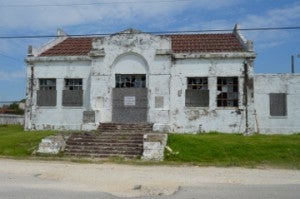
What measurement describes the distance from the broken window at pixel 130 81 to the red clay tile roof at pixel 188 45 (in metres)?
3.08

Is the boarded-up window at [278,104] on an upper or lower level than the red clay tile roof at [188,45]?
lower

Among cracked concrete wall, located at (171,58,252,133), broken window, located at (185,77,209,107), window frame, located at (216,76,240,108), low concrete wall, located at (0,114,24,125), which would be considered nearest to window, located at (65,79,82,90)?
cracked concrete wall, located at (171,58,252,133)

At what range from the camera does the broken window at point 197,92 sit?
26609mm

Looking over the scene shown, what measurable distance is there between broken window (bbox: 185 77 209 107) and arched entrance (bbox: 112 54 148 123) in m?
2.62

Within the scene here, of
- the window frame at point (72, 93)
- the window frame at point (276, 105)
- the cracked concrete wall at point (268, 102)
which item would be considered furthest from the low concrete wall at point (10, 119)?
the window frame at point (276, 105)

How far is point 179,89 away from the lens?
2678 centimetres

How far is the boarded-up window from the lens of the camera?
2712 centimetres

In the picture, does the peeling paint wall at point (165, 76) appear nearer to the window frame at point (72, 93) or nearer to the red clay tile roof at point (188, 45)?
the window frame at point (72, 93)

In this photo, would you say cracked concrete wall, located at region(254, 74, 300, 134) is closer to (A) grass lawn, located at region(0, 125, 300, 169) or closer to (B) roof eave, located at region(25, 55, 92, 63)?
(A) grass lawn, located at region(0, 125, 300, 169)

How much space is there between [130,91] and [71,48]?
661 cm

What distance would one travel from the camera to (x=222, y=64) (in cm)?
2661

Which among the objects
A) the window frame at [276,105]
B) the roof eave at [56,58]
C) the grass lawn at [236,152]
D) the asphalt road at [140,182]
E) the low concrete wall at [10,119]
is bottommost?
the asphalt road at [140,182]

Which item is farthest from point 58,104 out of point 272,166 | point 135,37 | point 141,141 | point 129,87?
point 272,166

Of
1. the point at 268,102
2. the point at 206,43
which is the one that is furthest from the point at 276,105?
the point at 206,43
